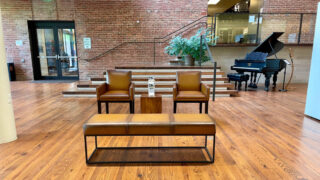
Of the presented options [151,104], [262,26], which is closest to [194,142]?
[151,104]

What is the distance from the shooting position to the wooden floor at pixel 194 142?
75.4 inches

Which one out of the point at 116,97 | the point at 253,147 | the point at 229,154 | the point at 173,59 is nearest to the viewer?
the point at 229,154

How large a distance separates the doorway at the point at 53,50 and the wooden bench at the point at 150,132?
267 inches

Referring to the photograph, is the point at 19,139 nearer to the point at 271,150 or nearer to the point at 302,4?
the point at 271,150

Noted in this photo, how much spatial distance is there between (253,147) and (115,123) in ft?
5.48

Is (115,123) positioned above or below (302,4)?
below

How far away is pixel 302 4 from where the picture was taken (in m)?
7.40

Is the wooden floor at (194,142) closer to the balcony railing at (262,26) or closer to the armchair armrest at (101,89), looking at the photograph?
the armchair armrest at (101,89)

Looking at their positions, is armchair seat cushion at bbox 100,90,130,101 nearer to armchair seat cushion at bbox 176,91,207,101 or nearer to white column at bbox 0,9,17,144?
armchair seat cushion at bbox 176,91,207,101

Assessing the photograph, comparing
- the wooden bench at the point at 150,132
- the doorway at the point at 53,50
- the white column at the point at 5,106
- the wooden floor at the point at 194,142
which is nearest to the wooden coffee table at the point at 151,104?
the wooden floor at the point at 194,142

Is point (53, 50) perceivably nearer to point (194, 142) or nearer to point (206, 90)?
point (206, 90)

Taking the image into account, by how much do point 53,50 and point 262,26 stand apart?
8092 millimetres

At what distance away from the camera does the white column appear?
7.94 feet

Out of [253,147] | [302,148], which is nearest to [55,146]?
[253,147]
